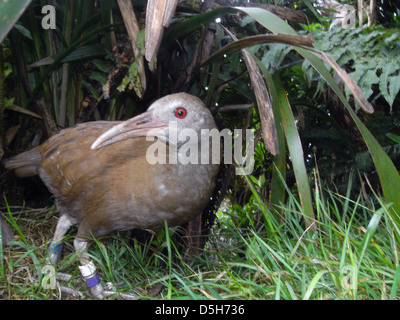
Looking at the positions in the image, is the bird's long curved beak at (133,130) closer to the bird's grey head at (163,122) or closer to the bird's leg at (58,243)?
the bird's grey head at (163,122)

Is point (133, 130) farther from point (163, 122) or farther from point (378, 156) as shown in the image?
point (378, 156)

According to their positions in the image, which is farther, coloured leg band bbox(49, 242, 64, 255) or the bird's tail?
the bird's tail

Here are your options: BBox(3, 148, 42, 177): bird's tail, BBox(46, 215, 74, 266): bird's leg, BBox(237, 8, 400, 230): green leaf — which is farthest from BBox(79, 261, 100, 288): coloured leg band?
BBox(237, 8, 400, 230): green leaf

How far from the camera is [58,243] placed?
2506 mm

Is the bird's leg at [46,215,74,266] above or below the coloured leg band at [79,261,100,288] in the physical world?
above

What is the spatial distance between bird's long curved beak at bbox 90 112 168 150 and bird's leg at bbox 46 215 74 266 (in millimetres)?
529

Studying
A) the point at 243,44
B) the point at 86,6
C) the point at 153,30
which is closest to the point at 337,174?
the point at 243,44

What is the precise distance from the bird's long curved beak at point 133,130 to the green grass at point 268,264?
21.0 inches

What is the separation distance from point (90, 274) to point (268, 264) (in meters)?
0.95

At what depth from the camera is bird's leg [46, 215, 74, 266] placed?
2369 millimetres

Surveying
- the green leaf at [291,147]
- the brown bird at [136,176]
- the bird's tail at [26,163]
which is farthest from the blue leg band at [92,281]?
the green leaf at [291,147]

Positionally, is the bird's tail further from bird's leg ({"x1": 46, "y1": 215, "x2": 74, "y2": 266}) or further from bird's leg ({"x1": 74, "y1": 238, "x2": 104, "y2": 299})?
bird's leg ({"x1": 74, "y1": 238, "x2": 104, "y2": 299})

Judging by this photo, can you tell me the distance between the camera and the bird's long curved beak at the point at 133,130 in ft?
7.80

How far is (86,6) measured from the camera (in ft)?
9.43
